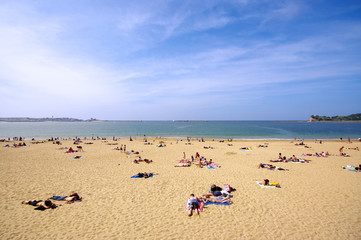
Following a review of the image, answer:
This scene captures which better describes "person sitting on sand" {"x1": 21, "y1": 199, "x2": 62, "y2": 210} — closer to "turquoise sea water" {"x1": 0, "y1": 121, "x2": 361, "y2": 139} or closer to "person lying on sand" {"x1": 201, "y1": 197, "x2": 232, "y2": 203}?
"person lying on sand" {"x1": 201, "y1": 197, "x2": 232, "y2": 203}

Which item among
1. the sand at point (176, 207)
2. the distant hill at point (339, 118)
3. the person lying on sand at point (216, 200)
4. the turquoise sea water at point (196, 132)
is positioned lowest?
the sand at point (176, 207)

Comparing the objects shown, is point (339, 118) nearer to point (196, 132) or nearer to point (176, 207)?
point (196, 132)

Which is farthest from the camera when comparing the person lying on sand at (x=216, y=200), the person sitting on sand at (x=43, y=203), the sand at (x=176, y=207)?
the person lying on sand at (x=216, y=200)

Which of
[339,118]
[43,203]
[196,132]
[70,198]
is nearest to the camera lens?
[43,203]

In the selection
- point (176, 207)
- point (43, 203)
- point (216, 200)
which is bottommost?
point (176, 207)

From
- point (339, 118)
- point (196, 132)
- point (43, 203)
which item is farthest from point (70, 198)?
point (339, 118)

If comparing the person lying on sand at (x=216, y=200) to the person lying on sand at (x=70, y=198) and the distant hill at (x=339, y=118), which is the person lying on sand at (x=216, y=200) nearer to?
the person lying on sand at (x=70, y=198)

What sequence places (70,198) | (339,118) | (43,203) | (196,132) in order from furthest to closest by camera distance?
(339,118), (196,132), (70,198), (43,203)

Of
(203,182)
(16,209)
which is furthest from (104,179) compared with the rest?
(203,182)

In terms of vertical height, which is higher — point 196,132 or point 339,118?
point 339,118

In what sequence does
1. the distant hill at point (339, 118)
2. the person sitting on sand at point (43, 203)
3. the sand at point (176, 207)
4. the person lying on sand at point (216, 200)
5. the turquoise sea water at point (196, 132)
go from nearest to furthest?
1. the sand at point (176, 207)
2. the person sitting on sand at point (43, 203)
3. the person lying on sand at point (216, 200)
4. the turquoise sea water at point (196, 132)
5. the distant hill at point (339, 118)

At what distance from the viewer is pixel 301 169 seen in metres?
14.4

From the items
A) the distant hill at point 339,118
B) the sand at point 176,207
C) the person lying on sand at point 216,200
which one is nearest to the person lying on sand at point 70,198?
the sand at point 176,207

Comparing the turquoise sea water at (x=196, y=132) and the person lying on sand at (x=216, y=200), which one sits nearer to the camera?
the person lying on sand at (x=216, y=200)
